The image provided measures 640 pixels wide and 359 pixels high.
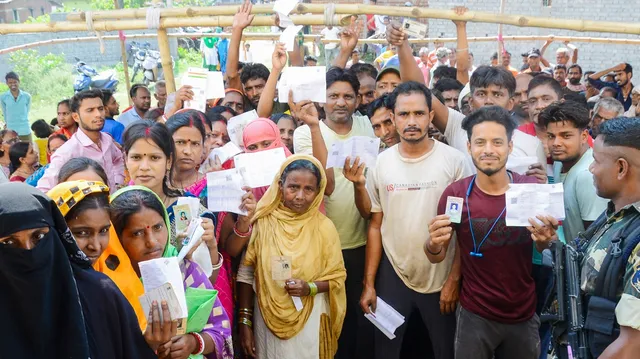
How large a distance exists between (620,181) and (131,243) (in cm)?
225

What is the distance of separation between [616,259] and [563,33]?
12.1m

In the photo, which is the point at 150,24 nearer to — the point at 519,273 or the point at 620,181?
the point at 519,273

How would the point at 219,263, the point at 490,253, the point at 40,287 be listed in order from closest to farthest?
the point at 40,287, the point at 219,263, the point at 490,253

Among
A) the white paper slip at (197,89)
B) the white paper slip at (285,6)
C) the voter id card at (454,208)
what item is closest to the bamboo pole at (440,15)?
the white paper slip at (285,6)

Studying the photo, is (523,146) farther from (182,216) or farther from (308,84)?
(182,216)

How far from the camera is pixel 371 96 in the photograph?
5.51m

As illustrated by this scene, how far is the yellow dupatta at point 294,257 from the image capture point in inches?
146

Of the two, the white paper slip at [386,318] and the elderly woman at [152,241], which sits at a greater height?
the elderly woman at [152,241]

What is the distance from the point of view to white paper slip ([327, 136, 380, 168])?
3836 millimetres

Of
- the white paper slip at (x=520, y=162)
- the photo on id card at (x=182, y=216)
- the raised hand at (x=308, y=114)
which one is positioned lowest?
the photo on id card at (x=182, y=216)

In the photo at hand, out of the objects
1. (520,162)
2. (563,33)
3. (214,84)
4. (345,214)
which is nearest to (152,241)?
(345,214)

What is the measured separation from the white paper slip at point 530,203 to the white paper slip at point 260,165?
1403 millimetres

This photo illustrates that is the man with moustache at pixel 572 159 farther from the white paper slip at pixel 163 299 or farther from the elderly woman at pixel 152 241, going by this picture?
the white paper slip at pixel 163 299

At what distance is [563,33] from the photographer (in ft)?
43.5
